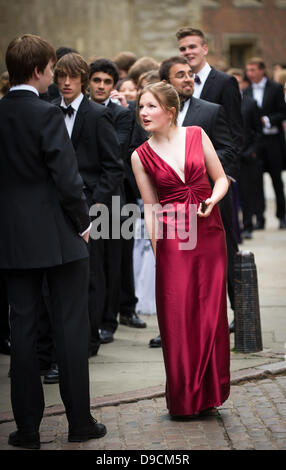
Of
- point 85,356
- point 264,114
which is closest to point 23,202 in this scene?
point 85,356

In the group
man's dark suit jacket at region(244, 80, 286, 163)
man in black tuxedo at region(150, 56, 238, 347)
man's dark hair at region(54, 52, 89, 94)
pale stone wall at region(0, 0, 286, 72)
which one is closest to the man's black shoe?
man's dark suit jacket at region(244, 80, 286, 163)

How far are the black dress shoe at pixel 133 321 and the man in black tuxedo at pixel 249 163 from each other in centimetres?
596

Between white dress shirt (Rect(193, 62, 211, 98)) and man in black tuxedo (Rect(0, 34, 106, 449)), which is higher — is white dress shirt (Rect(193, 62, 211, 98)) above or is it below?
above

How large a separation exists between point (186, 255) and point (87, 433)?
1.20m

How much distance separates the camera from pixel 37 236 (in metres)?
5.24

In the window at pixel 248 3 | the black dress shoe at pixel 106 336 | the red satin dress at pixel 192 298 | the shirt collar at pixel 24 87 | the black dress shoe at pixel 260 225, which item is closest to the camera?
the shirt collar at pixel 24 87

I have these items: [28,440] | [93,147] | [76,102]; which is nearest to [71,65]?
[76,102]

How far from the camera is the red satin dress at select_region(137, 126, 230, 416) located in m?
5.82

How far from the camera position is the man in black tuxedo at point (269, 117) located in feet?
51.3

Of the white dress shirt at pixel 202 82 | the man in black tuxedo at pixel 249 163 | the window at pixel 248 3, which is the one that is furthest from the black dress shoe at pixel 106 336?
the window at pixel 248 3

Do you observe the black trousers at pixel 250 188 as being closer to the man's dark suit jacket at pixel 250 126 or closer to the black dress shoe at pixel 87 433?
the man's dark suit jacket at pixel 250 126

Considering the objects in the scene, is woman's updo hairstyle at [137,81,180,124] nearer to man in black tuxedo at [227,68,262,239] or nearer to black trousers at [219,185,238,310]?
black trousers at [219,185,238,310]

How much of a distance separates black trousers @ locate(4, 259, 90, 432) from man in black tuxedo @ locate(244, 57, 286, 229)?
10.4 metres

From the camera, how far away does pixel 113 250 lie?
27.6 ft
